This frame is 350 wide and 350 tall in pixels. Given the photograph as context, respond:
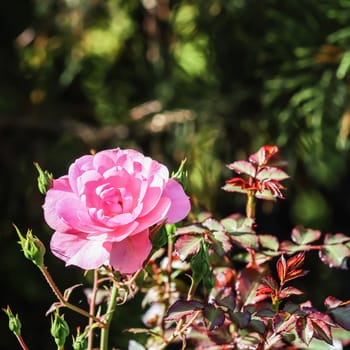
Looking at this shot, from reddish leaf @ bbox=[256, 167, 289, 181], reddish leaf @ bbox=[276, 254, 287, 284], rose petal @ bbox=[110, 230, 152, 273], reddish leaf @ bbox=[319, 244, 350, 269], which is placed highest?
rose petal @ bbox=[110, 230, 152, 273]

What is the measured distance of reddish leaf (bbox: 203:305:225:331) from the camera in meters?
0.71

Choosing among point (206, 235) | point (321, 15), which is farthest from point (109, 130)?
point (206, 235)

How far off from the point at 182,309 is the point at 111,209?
0.11 m

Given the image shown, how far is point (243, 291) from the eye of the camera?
816 millimetres

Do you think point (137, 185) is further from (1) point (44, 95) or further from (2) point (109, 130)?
(1) point (44, 95)

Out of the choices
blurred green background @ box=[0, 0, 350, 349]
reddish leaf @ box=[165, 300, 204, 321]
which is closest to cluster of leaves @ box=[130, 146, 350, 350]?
reddish leaf @ box=[165, 300, 204, 321]

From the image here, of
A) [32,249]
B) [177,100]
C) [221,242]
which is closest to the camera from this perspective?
[32,249]

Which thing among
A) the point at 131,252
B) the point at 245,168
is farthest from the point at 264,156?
the point at 131,252

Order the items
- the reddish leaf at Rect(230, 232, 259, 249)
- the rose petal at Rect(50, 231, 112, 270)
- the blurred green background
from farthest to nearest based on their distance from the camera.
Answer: the blurred green background, the reddish leaf at Rect(230, 232, 259, 249), the rose petal at Rect(50, 231, 112, 270)

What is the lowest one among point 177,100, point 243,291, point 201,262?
point 177,100

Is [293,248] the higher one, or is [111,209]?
[111,209]

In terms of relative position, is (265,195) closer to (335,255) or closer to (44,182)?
(335,255)

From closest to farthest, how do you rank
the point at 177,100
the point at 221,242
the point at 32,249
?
the point at 32,249
the point at 221,242
the point at 177,100

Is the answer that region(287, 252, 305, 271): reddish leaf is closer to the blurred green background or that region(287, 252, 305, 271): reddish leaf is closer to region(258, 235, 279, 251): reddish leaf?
region(258, 235, 279, 251): reddish leaf
